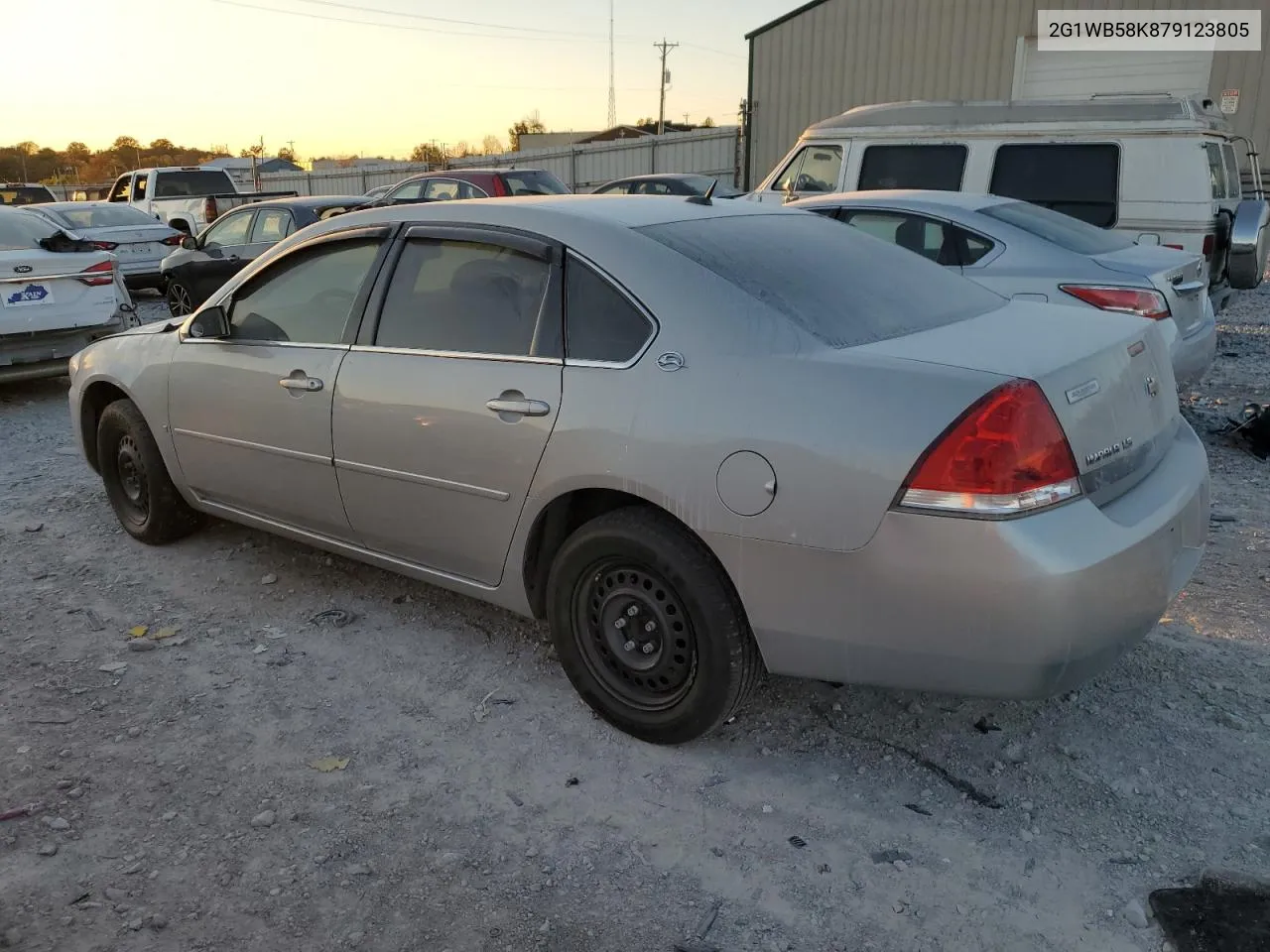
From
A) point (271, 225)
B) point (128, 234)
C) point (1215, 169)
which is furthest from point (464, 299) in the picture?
point (128, 234)

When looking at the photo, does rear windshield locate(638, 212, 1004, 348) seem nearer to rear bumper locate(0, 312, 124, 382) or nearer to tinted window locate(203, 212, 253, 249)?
rear bumper locate(0, 312, 124, 382)

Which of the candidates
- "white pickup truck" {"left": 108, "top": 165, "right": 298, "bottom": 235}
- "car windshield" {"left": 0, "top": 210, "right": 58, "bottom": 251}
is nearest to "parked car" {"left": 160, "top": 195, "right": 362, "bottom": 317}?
"car windshield" {"left": 0, "top": 210, "right": 58, "bottom": 251}

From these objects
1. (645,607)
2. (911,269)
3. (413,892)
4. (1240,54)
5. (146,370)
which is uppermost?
(1240,54)

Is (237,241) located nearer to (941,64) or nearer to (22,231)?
(22,231)

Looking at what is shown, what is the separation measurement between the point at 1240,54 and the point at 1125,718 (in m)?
18.1

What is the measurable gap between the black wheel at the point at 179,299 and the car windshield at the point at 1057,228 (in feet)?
29.9

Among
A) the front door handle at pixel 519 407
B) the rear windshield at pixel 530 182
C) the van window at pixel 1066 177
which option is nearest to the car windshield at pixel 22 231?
the rear windshield at pixel 530 182

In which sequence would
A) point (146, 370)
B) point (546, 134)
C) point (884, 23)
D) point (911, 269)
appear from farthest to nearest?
point (546, 134)
point (884, 23)
point (146, 370)
point (911, 269)

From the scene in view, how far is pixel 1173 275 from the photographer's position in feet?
19.8

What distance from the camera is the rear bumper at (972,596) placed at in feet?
7.89

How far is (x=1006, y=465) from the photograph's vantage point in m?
2.41

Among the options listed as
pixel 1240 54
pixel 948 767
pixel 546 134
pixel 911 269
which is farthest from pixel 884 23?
pixel 546 134

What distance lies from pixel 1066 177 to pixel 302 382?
764cm

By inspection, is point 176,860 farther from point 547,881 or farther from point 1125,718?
point 1125,718
